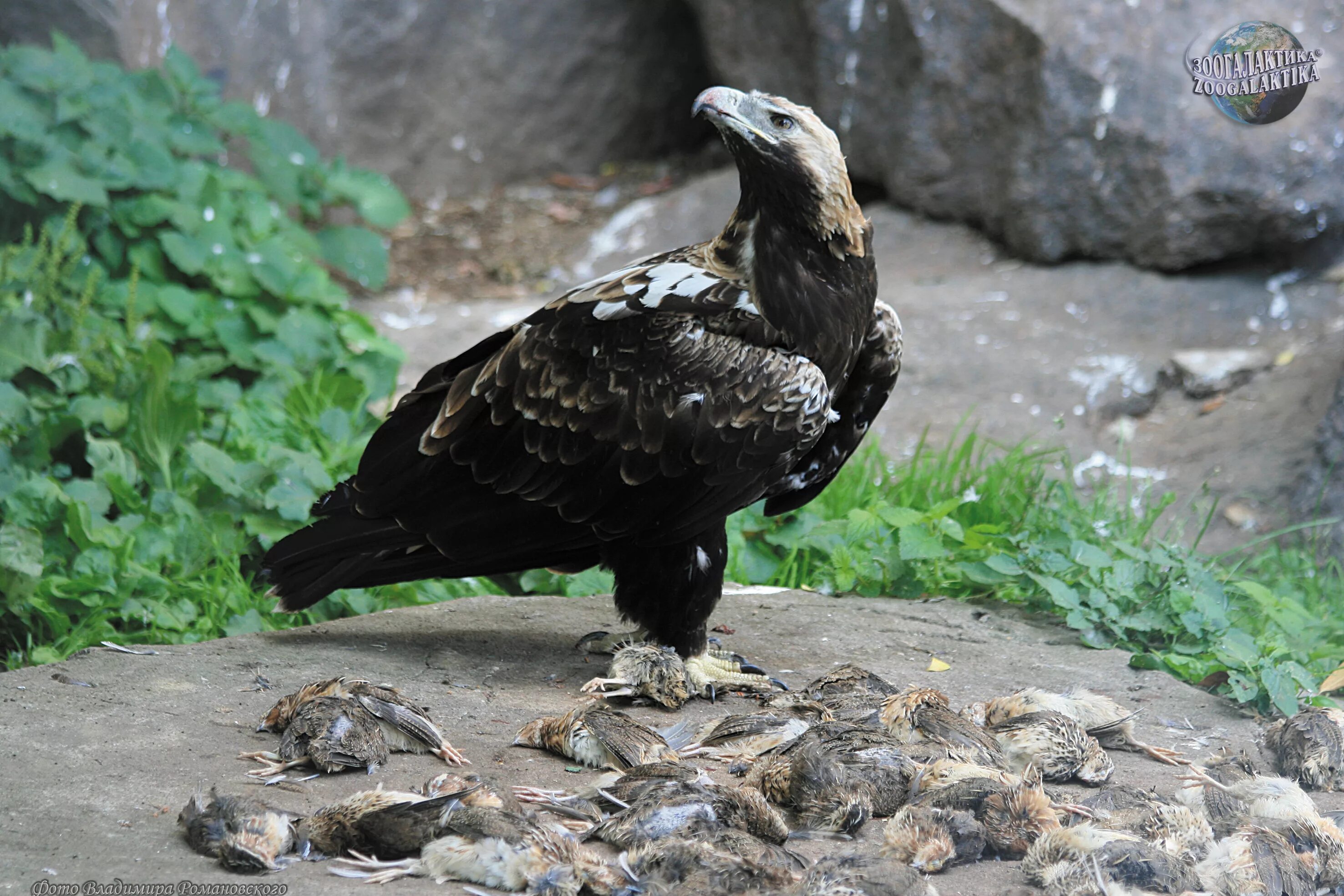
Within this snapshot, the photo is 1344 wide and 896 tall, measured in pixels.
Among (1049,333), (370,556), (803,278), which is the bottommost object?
(370,556)

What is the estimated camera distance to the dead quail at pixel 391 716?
2.95m

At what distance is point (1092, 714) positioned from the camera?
3.15 metres

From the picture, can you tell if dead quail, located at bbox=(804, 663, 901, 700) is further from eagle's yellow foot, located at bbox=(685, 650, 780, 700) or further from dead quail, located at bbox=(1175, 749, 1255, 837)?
dead quail, located at bbox=(1175, 749, 1255, 837)

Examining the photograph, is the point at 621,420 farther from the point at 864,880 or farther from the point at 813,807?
the point at 864,880

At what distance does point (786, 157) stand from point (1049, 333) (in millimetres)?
3934

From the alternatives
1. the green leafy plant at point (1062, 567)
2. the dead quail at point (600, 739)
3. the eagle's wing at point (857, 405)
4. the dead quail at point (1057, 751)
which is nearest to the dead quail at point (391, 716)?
the dead quail at point (600, 739)

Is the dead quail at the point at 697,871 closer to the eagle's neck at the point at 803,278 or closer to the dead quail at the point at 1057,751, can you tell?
the dead quail at the point at 1057,751

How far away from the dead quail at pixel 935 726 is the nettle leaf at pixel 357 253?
4383 mm

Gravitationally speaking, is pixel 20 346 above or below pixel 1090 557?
above

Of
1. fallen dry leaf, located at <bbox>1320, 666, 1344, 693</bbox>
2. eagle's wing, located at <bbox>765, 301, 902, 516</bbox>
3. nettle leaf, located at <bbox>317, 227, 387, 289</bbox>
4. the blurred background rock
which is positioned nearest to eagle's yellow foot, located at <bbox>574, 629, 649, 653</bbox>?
eagle's wing, located at <bbox>765, 301, 902, 516</bbox>

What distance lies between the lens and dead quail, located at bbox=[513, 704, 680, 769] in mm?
2930

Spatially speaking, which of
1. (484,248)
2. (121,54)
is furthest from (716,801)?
(484,248)

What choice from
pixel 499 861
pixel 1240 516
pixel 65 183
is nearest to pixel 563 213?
pixel 65 183

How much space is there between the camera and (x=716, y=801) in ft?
8.49
